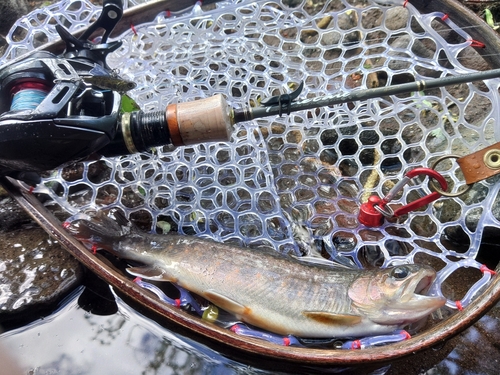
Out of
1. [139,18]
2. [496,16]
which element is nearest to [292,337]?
[139,18]

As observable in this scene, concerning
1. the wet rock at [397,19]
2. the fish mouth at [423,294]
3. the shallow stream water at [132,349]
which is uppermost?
the wet rock at [397,19]

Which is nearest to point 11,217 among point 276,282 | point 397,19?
point 276,282

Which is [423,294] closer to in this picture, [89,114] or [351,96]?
[351,96]

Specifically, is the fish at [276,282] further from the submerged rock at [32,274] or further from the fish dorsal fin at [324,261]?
the submerged rock at [32,274]

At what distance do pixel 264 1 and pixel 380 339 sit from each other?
71.3 inches

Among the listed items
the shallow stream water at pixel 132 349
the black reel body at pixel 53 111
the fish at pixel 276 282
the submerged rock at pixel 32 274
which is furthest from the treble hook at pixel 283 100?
the submerged rock at pixel 32 274

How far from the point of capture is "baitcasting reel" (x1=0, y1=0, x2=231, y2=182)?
59.1 inches

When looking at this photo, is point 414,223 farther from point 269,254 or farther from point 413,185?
point 269,254

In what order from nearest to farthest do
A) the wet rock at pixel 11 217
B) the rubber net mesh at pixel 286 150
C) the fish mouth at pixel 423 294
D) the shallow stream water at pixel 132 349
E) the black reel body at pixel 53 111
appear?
the black reel body at pixel 53 111, the fish mouth at pixel 423 294, the shallow stream water at pixel 132 349, the rubber net mesh at pixel 286 150, the wet rock at pixel 11 217

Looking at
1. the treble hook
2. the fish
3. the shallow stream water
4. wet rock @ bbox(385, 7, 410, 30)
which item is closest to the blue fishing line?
the fish

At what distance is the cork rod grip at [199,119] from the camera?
A: 167 cm

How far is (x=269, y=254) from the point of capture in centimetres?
199

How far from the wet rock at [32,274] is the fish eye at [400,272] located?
5.03 ft

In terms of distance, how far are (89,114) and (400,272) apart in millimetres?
1389
